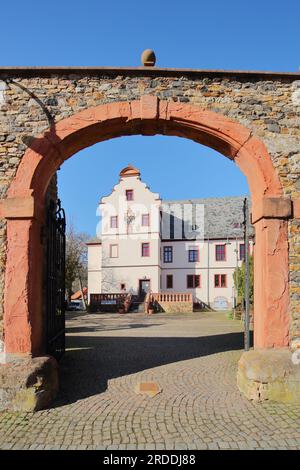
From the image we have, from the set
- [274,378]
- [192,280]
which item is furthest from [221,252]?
[274,378]

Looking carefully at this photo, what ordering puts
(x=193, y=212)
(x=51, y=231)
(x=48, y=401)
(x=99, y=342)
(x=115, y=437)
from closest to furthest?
(x=115, y=437), (x=48, y=401), (x=51, y=231), (x=99, y=342), (x=193, y=212)

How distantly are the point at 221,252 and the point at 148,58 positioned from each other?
3008cm

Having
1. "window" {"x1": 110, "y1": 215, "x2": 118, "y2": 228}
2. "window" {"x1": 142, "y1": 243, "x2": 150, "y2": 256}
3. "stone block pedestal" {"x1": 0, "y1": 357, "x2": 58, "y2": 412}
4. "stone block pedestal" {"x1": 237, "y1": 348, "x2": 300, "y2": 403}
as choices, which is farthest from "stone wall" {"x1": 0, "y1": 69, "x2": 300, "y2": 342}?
"window" {"x1": 110, "y1": 215, "x2": 118, "y2": 228}

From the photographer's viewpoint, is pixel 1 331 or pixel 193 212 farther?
pixel 193 212

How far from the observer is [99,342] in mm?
10539

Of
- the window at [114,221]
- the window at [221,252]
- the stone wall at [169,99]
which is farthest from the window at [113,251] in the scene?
the stone wall at [169,99]

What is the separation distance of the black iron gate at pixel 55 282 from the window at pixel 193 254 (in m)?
28.1

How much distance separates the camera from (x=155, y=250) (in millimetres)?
33750

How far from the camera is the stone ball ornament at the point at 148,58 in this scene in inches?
240

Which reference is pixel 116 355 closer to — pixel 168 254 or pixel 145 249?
pixel 145 249

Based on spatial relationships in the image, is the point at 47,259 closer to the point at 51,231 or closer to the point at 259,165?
the point at 51,231

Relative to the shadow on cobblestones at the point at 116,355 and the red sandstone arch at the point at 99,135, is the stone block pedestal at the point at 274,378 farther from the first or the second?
the shadow on cobblestones at the point at 116,355
